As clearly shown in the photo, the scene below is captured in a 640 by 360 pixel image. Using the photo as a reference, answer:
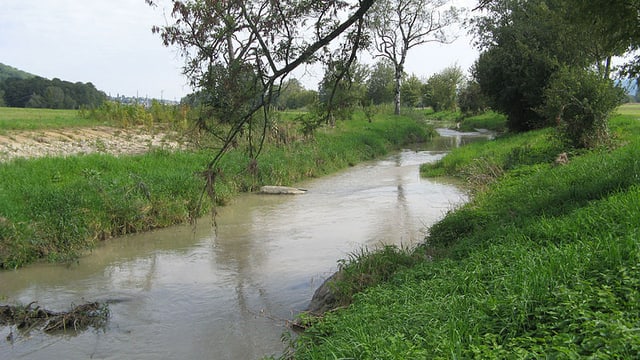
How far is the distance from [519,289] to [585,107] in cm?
1142

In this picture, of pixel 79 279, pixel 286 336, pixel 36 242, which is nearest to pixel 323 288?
pixel 286 336

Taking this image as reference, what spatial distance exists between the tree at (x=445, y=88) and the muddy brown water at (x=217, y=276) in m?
57.6

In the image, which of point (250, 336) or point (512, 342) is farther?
point (250, 336)

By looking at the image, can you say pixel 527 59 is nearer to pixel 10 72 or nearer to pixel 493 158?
pixel 493 158

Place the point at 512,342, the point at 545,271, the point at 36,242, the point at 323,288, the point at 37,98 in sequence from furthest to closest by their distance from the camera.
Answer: the point at 37,98 < the point at 36,242 < the point at 323,288 < the point at 545,271 < the point at 512,342

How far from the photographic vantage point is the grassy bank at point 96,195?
34.4ft

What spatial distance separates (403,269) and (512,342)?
338 cm

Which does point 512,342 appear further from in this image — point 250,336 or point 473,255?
point 250,336

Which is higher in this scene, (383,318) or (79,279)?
(383,318)

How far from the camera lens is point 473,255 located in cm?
662

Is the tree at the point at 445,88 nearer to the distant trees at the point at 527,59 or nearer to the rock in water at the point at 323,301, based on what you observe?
the distant trees at the point at 527,59

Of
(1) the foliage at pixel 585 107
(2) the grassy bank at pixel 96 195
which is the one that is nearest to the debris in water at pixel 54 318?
(2) the grassy bank at pixel 96 195

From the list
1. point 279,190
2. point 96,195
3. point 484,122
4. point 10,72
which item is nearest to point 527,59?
point 279,190

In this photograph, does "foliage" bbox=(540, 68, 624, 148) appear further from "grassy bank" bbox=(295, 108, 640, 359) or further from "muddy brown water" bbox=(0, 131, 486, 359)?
"grassy bank" bbox=(295, 108, 640, 359)
